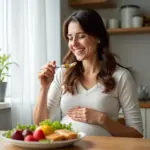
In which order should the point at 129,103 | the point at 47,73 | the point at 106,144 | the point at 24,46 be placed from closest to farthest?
the point at 106,144
the point at 47,73
the point at 129,103
the point at 24,46

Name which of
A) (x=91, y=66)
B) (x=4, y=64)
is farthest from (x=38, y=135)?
(x=4, y=64)

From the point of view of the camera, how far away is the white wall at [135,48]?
3473 mm

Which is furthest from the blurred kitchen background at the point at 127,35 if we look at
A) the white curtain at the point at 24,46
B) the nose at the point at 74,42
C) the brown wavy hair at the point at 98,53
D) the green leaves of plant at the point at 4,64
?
the nose at the point at 74,42

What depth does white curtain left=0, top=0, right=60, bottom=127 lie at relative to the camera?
2332mm

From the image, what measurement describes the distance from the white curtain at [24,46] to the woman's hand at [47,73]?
688 mm

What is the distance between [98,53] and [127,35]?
1688mm

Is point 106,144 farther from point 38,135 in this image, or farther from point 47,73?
point 47,73

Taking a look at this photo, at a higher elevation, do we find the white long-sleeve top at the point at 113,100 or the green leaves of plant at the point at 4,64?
the green leaves of plant at the point at 4,64

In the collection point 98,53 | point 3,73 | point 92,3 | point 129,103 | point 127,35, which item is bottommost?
point 129,103

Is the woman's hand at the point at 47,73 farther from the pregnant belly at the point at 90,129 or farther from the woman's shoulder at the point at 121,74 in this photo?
the woman's shoulder at the point at 121,74

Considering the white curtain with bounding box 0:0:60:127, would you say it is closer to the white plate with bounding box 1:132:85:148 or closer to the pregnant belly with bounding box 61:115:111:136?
the pregnant belly with bounding box 61:115:111:136

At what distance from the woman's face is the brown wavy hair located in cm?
2

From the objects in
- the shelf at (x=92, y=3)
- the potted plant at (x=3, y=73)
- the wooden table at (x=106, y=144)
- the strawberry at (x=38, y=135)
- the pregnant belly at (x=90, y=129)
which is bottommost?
the pregnant belly at (x=90, y=129)

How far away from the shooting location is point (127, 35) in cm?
355
